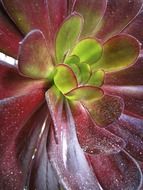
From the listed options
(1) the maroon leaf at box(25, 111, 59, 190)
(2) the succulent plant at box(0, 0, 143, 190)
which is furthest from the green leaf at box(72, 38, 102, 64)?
(1) the maroon leaf at box(25, 111, 59, 190)

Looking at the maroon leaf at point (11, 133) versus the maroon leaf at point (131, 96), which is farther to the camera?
the maroon leaf at point (131, 96)

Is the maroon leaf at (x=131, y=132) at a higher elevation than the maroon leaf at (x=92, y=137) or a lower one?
lower

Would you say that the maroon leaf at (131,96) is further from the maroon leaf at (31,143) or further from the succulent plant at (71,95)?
the maroon leaf at (31,143)

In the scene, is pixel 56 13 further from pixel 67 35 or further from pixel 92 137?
pixel 92 137

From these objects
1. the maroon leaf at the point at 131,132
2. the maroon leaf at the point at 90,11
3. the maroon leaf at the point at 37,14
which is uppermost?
the maroon leaf at the point at 37,14

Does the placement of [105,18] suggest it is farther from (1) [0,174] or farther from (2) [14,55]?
(1) [0,174]

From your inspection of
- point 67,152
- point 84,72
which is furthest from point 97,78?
point 67,152

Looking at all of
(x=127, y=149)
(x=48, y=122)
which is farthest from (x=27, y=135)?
(x=127, y=149)

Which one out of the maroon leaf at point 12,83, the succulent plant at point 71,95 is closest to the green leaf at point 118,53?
the succulent plant at point 71,95
